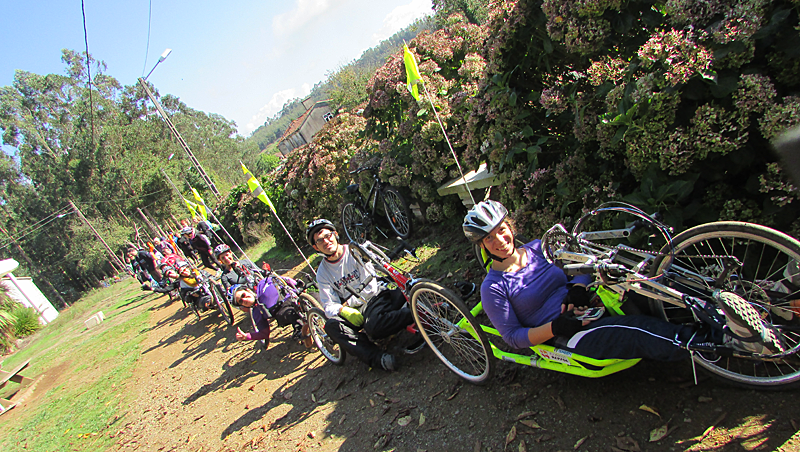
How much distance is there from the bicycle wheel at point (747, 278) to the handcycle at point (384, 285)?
1.41 metres

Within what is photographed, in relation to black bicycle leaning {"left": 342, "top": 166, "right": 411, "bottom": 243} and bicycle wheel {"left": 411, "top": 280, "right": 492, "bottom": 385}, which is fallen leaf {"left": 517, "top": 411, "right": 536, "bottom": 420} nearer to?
bicycle wheel {"left": 411, "top": 280, "right": 492, "bottom": 385}

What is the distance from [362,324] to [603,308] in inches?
91.5

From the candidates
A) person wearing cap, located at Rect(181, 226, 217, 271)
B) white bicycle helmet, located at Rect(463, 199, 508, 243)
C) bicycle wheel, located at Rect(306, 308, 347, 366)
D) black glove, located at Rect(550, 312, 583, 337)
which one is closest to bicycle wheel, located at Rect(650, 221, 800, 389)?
black glove, located at Rect(550, 312, 583, 337)

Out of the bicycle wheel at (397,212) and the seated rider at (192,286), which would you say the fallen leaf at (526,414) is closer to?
the bicycle wheel at (397,212)

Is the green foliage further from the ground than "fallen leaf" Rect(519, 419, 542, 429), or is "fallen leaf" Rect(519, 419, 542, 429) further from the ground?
the green foliage

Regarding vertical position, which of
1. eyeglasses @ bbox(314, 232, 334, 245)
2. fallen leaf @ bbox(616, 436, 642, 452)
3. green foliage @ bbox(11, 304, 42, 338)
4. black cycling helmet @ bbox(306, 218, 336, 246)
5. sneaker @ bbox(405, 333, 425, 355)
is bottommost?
fallen leaf @ bbox(616, 436, 642, 452)

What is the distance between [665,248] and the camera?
86.9 inches

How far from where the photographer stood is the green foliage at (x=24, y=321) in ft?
57.8

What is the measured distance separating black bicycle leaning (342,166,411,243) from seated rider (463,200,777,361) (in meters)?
4.32

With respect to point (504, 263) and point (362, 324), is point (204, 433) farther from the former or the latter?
point (504, 263)

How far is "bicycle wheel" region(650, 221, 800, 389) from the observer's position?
200cm

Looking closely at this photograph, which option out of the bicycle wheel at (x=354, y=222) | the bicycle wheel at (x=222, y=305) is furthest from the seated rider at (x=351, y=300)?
the bicycle wheel at (x=222, y=305)

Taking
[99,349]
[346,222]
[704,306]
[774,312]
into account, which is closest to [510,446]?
[704,306]

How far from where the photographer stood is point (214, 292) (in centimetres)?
797
